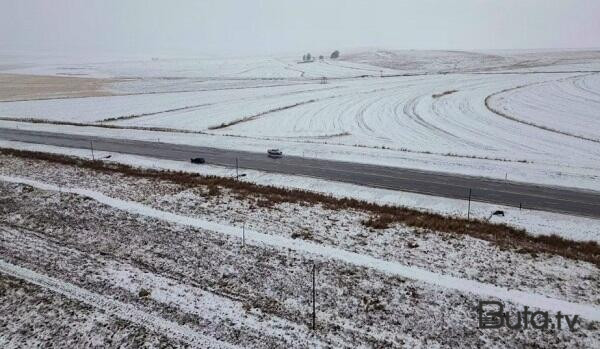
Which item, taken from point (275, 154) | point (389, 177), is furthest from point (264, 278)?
point (275, 154)

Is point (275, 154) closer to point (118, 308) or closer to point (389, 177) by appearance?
point (389, 177)

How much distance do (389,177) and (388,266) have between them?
1392 cm

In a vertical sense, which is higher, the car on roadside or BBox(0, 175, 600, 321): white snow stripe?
the car on roadside

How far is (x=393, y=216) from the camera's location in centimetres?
1972

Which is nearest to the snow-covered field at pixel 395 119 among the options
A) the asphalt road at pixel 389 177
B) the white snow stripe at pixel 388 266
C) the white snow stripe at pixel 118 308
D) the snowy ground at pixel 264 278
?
the asphalt road at pixel 389 177

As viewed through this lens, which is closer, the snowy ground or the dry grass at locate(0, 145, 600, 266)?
the snowy ground

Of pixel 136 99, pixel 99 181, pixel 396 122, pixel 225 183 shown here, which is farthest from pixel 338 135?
pixel 136 99

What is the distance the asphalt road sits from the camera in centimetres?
2292

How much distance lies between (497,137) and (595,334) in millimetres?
33709

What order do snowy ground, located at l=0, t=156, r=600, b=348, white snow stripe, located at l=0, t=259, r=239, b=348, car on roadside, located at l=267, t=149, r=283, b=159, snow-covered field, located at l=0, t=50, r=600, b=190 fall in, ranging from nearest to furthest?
white snow stripe, located at l=0, t=259, r=239, b=348
snowy ground, located at l=0, t=156, r=600, b=348
snow-covered field, located at l=0, t=50, r=600, b=190
car on roadside, located at l=267, t=149, r=283, b=159

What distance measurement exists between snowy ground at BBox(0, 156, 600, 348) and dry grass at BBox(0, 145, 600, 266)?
92 cm

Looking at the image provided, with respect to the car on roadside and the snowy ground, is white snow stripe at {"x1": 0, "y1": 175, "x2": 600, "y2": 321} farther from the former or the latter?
the car on roadside

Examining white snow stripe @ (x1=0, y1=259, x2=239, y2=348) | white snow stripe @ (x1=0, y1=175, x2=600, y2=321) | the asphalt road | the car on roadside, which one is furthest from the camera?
the car on roadside

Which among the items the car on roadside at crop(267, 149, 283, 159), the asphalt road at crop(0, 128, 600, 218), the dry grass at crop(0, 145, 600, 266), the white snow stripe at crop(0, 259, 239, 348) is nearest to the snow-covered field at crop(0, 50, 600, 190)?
the asphalt road at crop(0, 128, 600, 218)
